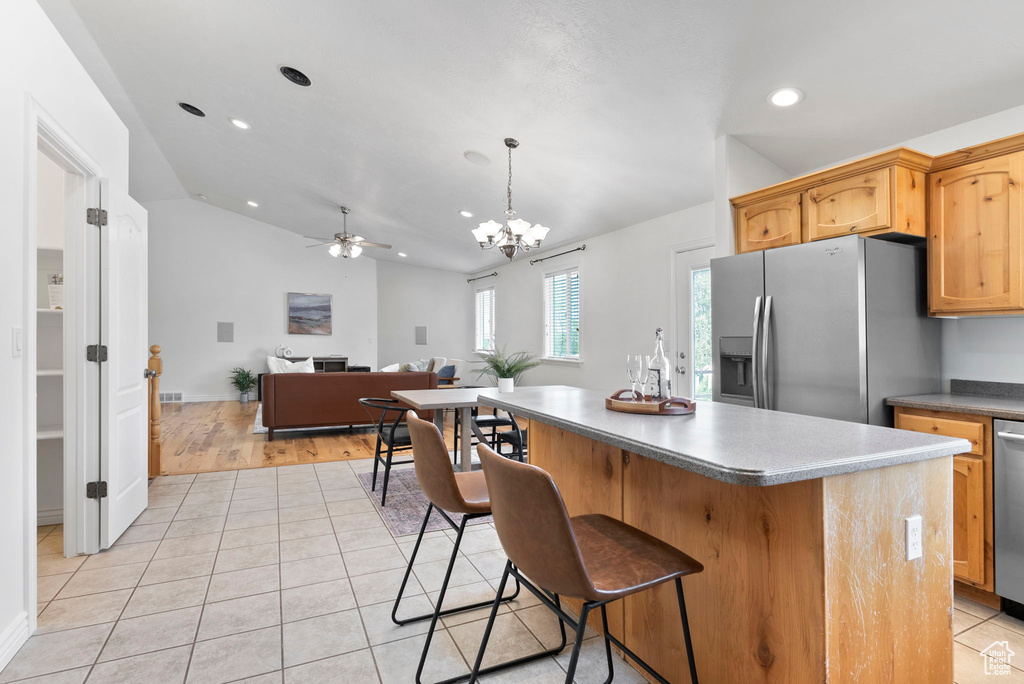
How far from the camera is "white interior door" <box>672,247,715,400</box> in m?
4.68

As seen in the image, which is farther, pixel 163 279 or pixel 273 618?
pixel 163 279

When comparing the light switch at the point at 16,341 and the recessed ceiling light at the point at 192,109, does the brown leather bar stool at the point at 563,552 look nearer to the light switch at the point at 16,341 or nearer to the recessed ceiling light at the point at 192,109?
the light switch at the point at 16,341

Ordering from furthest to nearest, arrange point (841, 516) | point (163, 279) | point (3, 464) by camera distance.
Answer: point (163, 279) < point (3, 464) < point (841, 516)

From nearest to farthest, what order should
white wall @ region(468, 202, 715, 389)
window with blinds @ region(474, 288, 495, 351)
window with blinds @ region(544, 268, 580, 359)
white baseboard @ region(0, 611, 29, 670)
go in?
white baseboard @ region(0, 611, 29, 670) → white wall @ region(468, 202, 715, 389) → window with blinds @ region(544, 268, 580, 359) → window with blinds @ region(474, 288, 495, 351)

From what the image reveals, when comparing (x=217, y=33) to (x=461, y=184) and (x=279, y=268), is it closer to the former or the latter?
(x=461, y=184)

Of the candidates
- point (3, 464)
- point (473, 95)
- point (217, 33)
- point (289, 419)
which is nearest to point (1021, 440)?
point (473, 95)

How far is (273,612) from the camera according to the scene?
2.14 metres

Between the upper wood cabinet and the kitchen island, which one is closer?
the kitchen island

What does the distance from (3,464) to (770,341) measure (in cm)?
340

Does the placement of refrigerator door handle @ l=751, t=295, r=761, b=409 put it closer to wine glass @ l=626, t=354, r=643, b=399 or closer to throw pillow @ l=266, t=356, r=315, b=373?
wine glass @ l=626, t=354, r=643, b=399

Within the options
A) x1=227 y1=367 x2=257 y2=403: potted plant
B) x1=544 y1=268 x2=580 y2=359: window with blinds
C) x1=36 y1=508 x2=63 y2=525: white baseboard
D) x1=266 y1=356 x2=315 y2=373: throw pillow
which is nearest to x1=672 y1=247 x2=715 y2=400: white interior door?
x1=544 y1=268 x2=580 y2=359: window with blinds

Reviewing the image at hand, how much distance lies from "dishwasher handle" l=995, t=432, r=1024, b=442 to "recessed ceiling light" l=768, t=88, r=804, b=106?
189 centimetres

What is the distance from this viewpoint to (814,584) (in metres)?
1.11

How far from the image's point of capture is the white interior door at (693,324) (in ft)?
15.4
